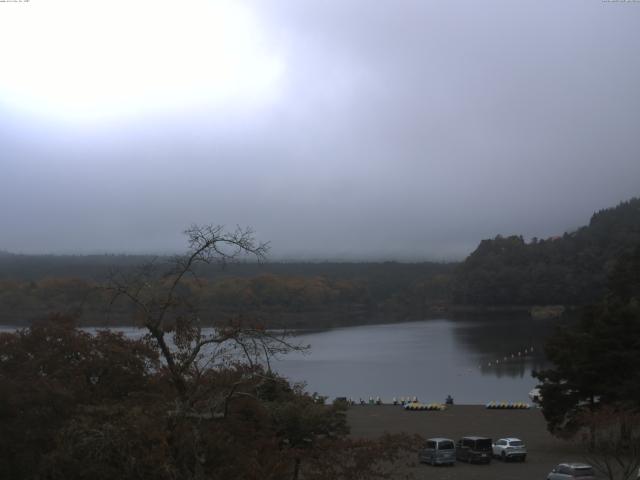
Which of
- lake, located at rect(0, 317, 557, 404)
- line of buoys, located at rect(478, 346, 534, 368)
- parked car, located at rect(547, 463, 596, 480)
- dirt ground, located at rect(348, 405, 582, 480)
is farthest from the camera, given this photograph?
line of buoys, located at rect(478, 346, 534, 368)

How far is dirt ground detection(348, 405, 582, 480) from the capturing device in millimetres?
13195

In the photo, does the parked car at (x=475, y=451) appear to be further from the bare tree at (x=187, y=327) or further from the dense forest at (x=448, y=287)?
the dense forest at (x=448, y=287)

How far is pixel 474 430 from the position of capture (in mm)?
18578

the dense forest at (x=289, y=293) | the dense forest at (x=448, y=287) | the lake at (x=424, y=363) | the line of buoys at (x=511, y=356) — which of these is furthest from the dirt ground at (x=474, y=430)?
the dense forest at (x=448, y=287)

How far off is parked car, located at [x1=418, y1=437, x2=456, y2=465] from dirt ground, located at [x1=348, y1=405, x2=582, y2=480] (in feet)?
0.39

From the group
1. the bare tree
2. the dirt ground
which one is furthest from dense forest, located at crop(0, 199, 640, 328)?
the bare tree

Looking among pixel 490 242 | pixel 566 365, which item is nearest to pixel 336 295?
pixel 490 242

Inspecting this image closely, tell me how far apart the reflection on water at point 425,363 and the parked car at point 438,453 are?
5.34 meters

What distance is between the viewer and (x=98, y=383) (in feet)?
31.3

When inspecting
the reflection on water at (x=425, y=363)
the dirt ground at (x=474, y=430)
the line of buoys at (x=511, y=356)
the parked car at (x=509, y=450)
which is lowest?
the reflection on water at (x=425, y=363)

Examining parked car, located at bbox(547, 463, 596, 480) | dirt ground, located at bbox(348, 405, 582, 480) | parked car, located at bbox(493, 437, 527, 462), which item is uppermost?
parked car, located at bbox(547, 463, 596, 480)

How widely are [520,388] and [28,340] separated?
24373 mm

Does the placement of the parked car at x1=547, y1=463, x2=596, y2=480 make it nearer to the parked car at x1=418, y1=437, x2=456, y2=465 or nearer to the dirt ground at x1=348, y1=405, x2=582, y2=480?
the dirt ground at x1=348, y1=405, x2=582, y2=480

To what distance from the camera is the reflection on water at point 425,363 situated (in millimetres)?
31328
